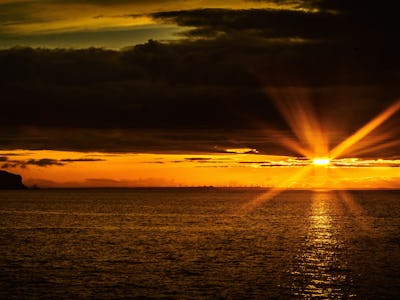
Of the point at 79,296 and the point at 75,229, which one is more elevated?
the point at 75,229

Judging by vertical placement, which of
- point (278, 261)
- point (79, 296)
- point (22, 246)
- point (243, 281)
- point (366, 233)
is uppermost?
point (366, 233)

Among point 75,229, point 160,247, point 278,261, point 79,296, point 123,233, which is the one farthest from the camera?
point 75,229

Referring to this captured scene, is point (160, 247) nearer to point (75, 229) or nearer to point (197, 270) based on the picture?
point (197, 270)

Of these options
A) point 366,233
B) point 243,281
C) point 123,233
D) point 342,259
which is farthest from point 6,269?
point 366,233

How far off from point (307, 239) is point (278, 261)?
33.2m

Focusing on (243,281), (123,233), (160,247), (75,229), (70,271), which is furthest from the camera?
(75,229)

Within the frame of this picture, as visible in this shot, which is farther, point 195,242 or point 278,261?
point 195,242

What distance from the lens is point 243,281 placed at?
6316cm

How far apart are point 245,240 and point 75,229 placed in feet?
139

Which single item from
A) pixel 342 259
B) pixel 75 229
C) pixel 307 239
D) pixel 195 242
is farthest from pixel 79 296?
pixel 75 229

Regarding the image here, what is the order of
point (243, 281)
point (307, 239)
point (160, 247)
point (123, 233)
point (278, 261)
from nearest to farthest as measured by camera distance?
point (243, 281) → point (278, 261) → point (160, 247) → point (307, 239) → point (123, 233)

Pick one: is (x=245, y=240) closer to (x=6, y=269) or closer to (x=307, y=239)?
(x=307, y=239)

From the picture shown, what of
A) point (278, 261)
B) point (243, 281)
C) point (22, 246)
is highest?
point (22, 246)

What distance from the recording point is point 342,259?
81.2m
